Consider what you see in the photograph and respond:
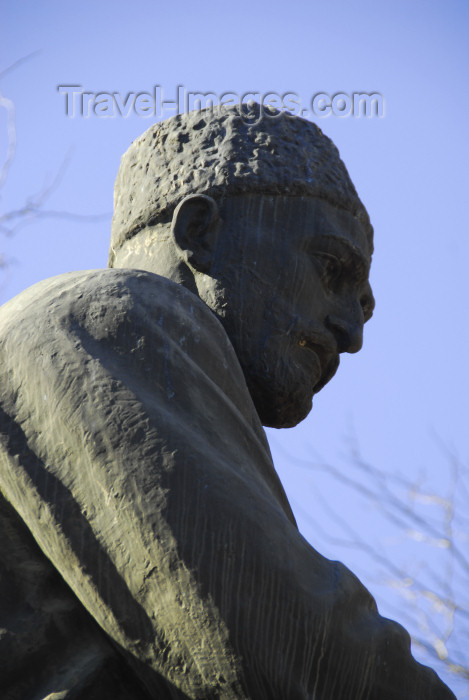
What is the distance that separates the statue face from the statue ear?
0.13ft

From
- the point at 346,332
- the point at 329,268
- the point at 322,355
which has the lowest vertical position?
the point at 322,355

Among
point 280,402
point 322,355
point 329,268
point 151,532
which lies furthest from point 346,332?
point 151,532

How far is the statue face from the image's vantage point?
429cm

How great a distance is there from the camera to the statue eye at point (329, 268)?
176 inches

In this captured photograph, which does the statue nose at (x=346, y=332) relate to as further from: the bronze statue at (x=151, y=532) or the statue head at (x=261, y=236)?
the bronze statue at (x=151, y=532)

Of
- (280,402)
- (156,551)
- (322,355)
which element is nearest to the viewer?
(156,551)

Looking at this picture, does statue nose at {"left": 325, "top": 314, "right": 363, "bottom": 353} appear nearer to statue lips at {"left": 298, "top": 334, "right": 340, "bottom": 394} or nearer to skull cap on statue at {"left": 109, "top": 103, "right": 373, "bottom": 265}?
statue lips at {"left": 298, "top": 334, "right": 340, "bottom": 394}

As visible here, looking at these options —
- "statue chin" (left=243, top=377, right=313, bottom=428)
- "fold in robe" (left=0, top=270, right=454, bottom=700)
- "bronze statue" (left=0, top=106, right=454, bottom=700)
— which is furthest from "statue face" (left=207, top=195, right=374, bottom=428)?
"fold in robe" (left=0, top=270, right=454, bottom=700)

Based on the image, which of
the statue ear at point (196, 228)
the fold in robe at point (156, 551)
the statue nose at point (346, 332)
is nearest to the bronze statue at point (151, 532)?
the fold in robe at point (156, 551)

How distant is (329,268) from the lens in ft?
14.9

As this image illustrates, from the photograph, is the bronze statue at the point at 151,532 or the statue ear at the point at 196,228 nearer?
the bronze statue at the point at 151,532

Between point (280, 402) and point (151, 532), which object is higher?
point (280, 402)

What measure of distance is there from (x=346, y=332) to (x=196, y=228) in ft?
2.23

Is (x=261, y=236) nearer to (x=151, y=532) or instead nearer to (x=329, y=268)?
(x=329, y=268)
